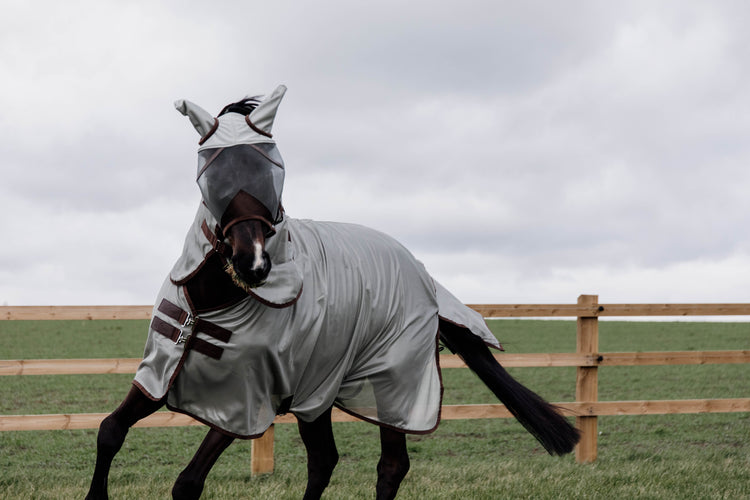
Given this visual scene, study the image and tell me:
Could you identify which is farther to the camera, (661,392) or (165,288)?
(661,392)

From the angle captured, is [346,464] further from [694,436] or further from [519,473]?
[694,436]

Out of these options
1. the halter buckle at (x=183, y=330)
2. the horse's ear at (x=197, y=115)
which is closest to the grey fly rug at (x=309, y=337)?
the halter buckle at (x=183, y=330)

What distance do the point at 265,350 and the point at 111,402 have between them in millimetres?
7213

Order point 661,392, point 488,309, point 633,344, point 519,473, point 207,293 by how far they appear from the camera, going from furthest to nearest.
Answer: point 633,344
point 661,392
point 488,309
point 519,473
point 207,293

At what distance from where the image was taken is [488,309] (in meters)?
5.73

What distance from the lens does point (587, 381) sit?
6148mm

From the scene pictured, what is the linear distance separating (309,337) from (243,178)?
83 cm

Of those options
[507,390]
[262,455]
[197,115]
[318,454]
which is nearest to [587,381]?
[507,390]

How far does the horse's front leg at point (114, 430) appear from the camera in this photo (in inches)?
109

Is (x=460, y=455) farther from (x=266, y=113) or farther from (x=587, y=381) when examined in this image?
(x=266, y=113)

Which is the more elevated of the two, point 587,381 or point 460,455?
point 587,381

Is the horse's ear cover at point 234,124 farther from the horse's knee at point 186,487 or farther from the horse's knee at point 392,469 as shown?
the horse's knee at point 392,469

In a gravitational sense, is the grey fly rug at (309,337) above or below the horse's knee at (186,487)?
above

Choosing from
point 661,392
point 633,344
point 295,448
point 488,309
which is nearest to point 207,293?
point 488,309
